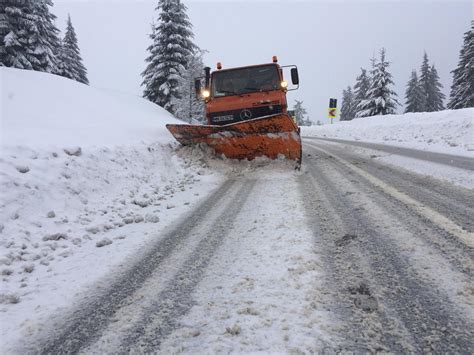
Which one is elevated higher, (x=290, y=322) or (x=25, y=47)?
(x=25, y=47)

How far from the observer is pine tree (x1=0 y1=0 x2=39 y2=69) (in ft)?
71.3

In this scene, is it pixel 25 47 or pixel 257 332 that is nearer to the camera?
pixel 257 332

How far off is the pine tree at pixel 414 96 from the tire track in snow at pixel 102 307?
49.0 metres

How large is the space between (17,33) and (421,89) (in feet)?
150

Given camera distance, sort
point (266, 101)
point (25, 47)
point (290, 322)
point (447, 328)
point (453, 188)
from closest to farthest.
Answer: point (447, 328) < point (290, 322) < point (453, 188) < point (266, 101) < point (25, 47)

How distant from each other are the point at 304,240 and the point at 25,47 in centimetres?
2681

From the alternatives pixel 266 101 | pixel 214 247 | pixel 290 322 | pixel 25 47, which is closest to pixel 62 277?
pixel 214 247

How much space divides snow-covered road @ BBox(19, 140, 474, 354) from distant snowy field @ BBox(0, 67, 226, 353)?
0.36 m

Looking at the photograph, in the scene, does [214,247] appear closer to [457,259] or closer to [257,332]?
[257,332]

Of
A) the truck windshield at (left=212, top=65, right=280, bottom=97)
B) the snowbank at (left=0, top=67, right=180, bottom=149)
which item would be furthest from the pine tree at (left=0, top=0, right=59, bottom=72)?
the truck windshield at (left=212, top=65, right=280, bottom=97)

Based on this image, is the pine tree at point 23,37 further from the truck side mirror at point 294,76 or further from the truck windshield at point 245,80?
the truck side mirror at point 294,76

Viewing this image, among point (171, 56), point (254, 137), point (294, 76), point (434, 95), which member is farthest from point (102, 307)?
point (434, 95)

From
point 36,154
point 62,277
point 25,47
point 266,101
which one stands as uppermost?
point 25,47

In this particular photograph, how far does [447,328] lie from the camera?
1.72 metres
